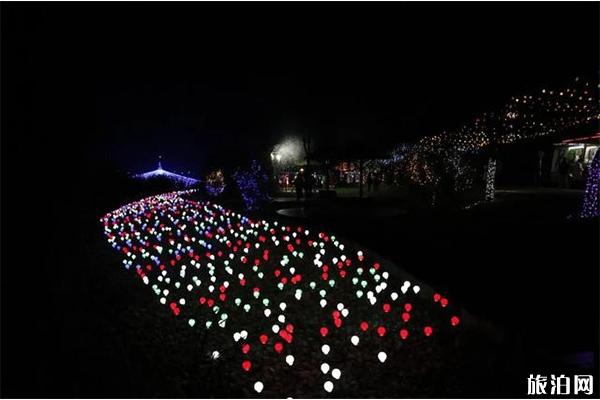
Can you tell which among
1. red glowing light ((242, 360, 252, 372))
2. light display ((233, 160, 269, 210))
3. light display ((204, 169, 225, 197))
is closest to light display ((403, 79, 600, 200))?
light display ((233, 160, 269, 210))

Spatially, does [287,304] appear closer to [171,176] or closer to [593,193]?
[593,193]

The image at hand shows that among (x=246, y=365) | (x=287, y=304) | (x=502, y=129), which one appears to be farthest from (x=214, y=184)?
(x=246, y=365)

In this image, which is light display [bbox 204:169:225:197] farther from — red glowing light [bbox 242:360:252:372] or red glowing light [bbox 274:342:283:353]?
red glowing light [bbox 242:360:252:372]

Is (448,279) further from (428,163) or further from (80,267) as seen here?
(428,163)

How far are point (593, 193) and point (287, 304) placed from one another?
8.51 meters

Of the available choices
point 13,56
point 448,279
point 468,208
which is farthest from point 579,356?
point 468,208

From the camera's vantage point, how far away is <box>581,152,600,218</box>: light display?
9.84m

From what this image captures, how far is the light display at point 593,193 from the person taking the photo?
32.3 feet

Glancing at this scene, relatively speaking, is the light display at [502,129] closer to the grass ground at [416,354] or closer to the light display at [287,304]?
the grass ground at [416,354]

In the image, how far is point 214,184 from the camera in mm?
23344

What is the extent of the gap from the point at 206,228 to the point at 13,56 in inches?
372

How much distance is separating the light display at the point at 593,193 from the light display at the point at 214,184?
16.8 m

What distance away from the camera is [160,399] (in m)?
3.37

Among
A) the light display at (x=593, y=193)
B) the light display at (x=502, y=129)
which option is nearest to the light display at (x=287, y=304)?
the light display at (x=502, y=129)
